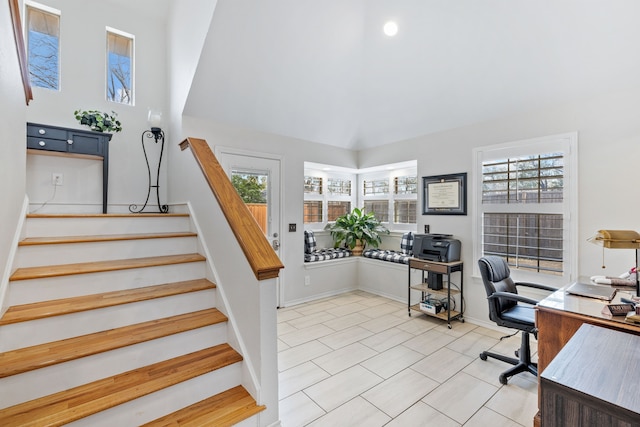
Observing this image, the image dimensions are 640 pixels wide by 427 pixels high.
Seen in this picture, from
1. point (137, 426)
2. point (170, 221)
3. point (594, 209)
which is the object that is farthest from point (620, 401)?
point (170, 221)

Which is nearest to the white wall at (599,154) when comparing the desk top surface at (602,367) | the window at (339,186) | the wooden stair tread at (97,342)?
the desk top surface at (602,367)

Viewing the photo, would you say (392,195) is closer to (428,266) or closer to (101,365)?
(428,266)

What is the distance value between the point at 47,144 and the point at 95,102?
0.81m

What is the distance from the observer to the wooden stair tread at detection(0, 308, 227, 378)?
1288 mm

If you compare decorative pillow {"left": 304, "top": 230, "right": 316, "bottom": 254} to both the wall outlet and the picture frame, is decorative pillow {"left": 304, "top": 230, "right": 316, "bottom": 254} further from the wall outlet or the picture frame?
the wall outlet

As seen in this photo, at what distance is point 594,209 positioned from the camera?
260 cm

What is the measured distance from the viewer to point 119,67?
11.1ft

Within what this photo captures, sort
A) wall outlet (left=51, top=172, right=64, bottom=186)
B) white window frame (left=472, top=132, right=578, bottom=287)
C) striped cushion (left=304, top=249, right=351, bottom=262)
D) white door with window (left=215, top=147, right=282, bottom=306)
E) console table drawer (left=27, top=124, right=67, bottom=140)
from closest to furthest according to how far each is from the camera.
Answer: console table drawer (left=27, top=124, right=67, bottom=140) < white window frame (left=472, top=132, right=578, bottom=287) < wall outlet (left=51, top=172, right=64, bottom=186) < white door with window (left=215, top=147, right=282, bottom=306) < striped cushion (left=304, top=249, right=351, bottom=262)

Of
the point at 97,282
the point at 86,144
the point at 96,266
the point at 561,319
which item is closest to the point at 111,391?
the point at 97,282

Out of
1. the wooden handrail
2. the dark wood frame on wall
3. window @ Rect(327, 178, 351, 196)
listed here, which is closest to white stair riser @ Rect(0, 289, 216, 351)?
the wooden handrail

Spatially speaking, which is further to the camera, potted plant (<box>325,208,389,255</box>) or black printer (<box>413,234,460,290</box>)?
potted plant (<box>325,208,389,255</box>)

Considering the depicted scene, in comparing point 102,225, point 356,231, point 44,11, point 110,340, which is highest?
point 44,11

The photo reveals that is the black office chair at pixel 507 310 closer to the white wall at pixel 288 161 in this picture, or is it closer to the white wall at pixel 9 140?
the white wall at pixel 288 161

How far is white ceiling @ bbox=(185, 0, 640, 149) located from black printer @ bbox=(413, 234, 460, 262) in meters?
1.40
